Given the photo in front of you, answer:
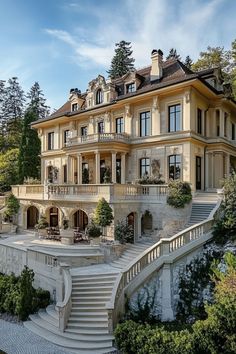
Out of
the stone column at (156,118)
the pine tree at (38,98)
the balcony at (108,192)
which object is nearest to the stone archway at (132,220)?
the balcony at (108,192)

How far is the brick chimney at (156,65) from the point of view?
24.8 metres

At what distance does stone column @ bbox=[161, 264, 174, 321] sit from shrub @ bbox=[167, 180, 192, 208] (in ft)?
19.6

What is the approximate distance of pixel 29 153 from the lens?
38.3 m

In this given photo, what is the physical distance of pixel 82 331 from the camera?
39.0 ft

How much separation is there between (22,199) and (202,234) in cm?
1628

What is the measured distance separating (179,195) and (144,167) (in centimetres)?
663

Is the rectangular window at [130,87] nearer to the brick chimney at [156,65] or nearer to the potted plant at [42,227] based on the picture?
the brick chimney at [156,65]

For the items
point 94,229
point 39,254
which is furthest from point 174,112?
point 39,254

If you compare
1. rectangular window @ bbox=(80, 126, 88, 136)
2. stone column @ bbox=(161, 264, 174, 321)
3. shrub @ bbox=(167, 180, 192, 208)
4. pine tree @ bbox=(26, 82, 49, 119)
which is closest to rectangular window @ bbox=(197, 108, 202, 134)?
shrub @ bbox=(167, 180, 192, 208)

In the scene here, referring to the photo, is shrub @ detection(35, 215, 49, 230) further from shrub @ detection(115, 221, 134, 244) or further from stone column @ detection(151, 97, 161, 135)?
stone column @ detection(151, 97, 161, 135)

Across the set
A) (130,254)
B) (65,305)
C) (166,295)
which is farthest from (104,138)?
(65,305)

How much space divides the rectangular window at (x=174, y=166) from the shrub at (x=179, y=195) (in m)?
3.73

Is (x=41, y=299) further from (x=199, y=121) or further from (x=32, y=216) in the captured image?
(x=199, y=121)

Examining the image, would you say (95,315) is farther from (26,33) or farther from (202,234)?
(26,33)
